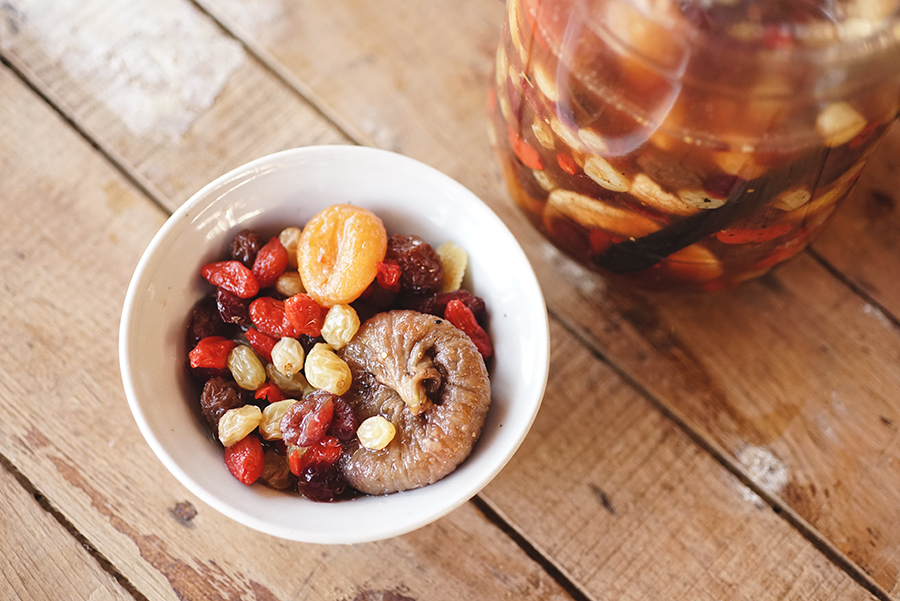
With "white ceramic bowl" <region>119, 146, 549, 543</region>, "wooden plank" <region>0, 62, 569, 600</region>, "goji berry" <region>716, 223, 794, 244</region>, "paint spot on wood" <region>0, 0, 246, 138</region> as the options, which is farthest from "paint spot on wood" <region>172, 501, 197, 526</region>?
"goji berry" <region>716, 223, 794, 244</region>

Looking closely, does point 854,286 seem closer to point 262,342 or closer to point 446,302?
point 446,302

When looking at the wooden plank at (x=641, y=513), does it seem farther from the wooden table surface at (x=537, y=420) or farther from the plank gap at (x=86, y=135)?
the plank gap at (x=86, y=135)

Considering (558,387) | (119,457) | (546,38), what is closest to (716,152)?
(546,38)

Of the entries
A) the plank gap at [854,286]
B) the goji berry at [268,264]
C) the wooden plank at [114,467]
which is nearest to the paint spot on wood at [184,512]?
the wooden plank at [114,467]

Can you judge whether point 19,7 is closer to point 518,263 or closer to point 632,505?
point 518,263

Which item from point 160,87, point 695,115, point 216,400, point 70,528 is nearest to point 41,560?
point 70,528

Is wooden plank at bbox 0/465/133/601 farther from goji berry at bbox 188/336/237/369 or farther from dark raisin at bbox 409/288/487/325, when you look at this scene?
dark raisin at bbox 409/288/487/325
